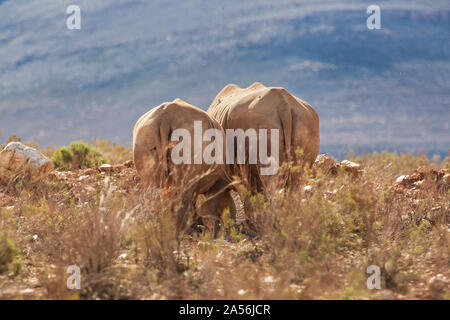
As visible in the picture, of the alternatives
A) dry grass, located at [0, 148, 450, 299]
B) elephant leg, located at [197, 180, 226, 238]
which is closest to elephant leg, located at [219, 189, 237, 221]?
elephant leg, located at [197, 180, 226, 238]

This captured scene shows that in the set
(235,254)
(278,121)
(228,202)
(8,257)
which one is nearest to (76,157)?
(228,202)

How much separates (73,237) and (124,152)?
1396 centimetres

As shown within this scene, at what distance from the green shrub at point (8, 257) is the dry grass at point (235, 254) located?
0.33ft

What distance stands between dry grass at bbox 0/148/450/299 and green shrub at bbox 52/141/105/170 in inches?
279

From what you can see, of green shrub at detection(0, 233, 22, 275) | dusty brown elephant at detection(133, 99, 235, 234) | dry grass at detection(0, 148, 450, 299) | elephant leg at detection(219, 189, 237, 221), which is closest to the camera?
dry grass at detection(0, 148, 450, 299)

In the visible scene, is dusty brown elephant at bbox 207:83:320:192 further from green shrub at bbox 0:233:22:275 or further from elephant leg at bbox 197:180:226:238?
green shrub at bbox 0:233:22:275

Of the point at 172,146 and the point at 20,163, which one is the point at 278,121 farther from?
the point at 20,163

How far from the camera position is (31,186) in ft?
29.3

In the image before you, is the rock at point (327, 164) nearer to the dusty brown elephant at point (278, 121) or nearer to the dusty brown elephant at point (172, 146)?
the dusty brown elephant at point (278, 121)

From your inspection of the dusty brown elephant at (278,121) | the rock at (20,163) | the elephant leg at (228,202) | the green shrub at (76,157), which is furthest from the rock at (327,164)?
the green shrub at (76,157)

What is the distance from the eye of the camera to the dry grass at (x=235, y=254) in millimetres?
4660

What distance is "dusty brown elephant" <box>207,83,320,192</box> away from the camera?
7.54m

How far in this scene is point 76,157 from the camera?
14.1 m
